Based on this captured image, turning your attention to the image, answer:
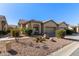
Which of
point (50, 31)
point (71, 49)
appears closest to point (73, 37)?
point (71, 49)

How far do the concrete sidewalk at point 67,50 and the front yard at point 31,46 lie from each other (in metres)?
0.12

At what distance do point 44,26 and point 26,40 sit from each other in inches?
28.6

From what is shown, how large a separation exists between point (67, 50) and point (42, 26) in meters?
1.08

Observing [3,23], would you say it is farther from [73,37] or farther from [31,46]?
[73,37]

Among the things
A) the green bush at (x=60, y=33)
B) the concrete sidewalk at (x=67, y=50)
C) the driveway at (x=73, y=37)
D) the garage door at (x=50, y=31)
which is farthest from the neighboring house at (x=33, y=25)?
the driveway at (x=73, y=37)

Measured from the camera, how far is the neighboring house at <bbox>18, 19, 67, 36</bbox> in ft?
21.8

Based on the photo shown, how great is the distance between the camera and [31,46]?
264 inches

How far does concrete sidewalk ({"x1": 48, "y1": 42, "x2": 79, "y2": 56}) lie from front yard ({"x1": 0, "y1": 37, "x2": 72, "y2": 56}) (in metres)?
0.12

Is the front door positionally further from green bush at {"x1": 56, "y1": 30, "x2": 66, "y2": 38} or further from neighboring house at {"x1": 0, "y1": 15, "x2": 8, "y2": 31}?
neighboring house at {"x1": 0, "y1": 15, "x2": 8, "y2": 31}

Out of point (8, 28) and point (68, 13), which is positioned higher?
point (68, 13)

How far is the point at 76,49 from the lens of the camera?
6680 mm

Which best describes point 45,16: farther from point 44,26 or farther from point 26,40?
point 26,40

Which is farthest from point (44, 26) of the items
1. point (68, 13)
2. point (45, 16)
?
point (68, 13)

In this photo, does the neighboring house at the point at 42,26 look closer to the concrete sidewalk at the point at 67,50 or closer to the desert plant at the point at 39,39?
the desert plant at the point at 39,39
